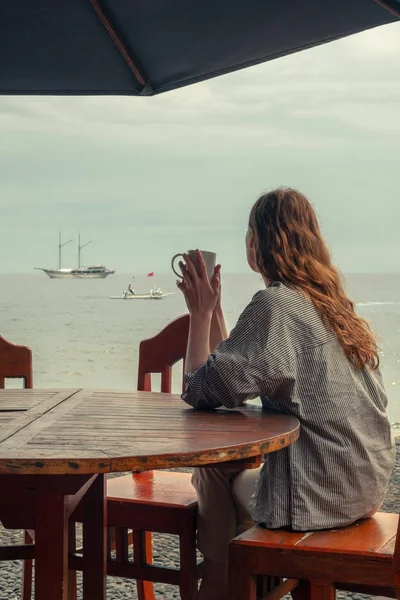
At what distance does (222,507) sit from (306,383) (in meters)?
0.48

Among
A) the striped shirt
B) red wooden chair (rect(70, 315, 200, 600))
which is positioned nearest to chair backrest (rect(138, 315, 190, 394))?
red wooden chair (rect(70, 315, 200, 600))

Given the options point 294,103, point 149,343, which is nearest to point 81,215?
point 294,103

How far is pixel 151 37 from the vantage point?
277cm

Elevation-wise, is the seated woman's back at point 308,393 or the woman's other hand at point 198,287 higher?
the woman's other hand at point 198,287

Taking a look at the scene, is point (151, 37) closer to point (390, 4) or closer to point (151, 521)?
point (390, 4)

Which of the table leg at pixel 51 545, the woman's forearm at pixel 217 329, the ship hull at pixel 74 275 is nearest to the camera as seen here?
the table leg at pixel 51 545

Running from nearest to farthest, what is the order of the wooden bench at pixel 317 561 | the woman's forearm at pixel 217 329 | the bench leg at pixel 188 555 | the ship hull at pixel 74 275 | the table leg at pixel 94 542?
the wooden bench at pixel 317 561 → the table leg at pixel 94 542 → the bench leg at pixel 188 555 → the woman's forearm at pixel 217 329 → the ship hull at pixel 74 275

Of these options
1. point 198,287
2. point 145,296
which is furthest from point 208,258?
point 145,296

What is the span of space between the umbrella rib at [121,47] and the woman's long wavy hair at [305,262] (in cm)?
104

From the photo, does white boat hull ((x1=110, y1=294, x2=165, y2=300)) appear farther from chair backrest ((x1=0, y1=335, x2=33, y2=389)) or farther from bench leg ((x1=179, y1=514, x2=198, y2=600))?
bench leg ((x1=179, y1=514, x2=198, y2=600))

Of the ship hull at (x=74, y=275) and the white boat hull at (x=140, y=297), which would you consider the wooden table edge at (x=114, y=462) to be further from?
the ship hull at (x=74, y=275)

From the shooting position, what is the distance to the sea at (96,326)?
22.4 m

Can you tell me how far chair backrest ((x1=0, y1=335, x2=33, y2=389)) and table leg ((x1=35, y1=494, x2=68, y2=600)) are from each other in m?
1.29

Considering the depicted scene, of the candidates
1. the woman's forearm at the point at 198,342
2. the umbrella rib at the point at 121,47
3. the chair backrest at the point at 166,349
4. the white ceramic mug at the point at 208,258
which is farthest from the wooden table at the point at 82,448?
the umbrella rib at the point at 121,47
